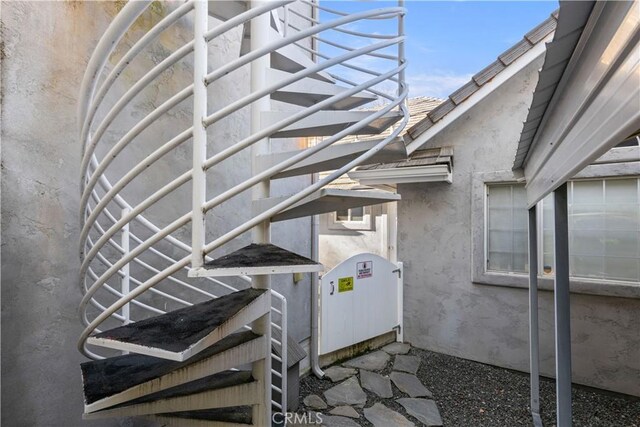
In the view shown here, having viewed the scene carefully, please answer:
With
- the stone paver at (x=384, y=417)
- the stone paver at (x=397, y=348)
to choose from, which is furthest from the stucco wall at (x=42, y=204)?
the stone paver at (x=397, y=348)

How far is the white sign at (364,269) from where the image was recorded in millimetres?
4887

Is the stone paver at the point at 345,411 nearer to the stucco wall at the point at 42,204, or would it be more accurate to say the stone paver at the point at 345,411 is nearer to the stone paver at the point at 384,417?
the stone paver at the point at 384,417

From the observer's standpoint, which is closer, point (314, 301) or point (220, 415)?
point (220, 415)

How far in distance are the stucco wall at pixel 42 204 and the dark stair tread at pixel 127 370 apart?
1.81ft

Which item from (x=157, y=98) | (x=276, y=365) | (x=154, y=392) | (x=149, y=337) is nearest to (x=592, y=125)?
(x=149, y=337)

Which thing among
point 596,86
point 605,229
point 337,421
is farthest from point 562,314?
point 605,229

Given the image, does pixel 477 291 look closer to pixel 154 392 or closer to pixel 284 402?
pixel 284 402

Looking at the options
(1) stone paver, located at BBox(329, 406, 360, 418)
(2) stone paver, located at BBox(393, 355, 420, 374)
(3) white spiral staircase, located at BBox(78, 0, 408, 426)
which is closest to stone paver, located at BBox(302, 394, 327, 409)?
(1) stone paver, located at BBox(329, 406, 360, 418)

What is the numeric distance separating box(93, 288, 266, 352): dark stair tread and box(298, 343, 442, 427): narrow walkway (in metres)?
2.25

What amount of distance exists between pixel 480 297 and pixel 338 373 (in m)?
2.20

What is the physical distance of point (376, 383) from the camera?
399 centimetres

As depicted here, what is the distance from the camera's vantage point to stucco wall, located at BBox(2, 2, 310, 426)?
74.6 inches

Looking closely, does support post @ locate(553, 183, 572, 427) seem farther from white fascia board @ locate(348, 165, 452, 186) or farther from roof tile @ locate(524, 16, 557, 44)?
roof tile @ locate(524, 16, 557, 44)

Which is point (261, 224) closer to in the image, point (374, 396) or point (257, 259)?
point (257, 259)
